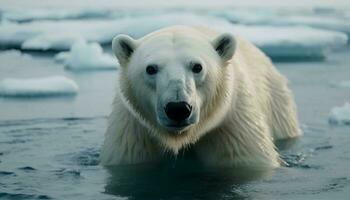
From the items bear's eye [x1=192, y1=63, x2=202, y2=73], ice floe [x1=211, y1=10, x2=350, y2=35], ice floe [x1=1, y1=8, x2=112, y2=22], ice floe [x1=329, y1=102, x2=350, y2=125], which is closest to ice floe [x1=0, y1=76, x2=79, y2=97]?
ice floe [x1=329, y1=102, x2=350, y2=125]

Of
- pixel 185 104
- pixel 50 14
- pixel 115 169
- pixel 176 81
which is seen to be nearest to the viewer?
pixel 185 104

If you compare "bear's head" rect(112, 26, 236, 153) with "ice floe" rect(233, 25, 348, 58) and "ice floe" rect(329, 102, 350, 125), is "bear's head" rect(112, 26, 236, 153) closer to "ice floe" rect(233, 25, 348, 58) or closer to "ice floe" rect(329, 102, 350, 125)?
"ice floe" rect(329, 102, 350, 125)

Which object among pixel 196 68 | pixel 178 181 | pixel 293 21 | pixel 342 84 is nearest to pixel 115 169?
pixel 178 181

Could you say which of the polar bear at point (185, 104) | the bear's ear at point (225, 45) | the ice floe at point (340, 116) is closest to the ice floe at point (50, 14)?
the ice floe at point (340, 116)

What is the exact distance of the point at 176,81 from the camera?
341 centimetres

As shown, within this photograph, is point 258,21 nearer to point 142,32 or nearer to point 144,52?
point 142,32

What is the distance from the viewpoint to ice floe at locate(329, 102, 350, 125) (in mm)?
5990

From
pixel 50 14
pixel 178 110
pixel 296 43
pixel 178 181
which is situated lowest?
pixel 178 181

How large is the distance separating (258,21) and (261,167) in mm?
10922

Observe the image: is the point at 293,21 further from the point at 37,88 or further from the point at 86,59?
the point at 37,88

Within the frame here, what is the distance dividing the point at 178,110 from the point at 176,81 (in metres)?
0.16

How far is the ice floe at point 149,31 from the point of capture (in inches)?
434

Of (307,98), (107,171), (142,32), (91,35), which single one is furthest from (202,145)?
(91,35)

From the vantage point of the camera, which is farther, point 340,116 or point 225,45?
point 340,116
